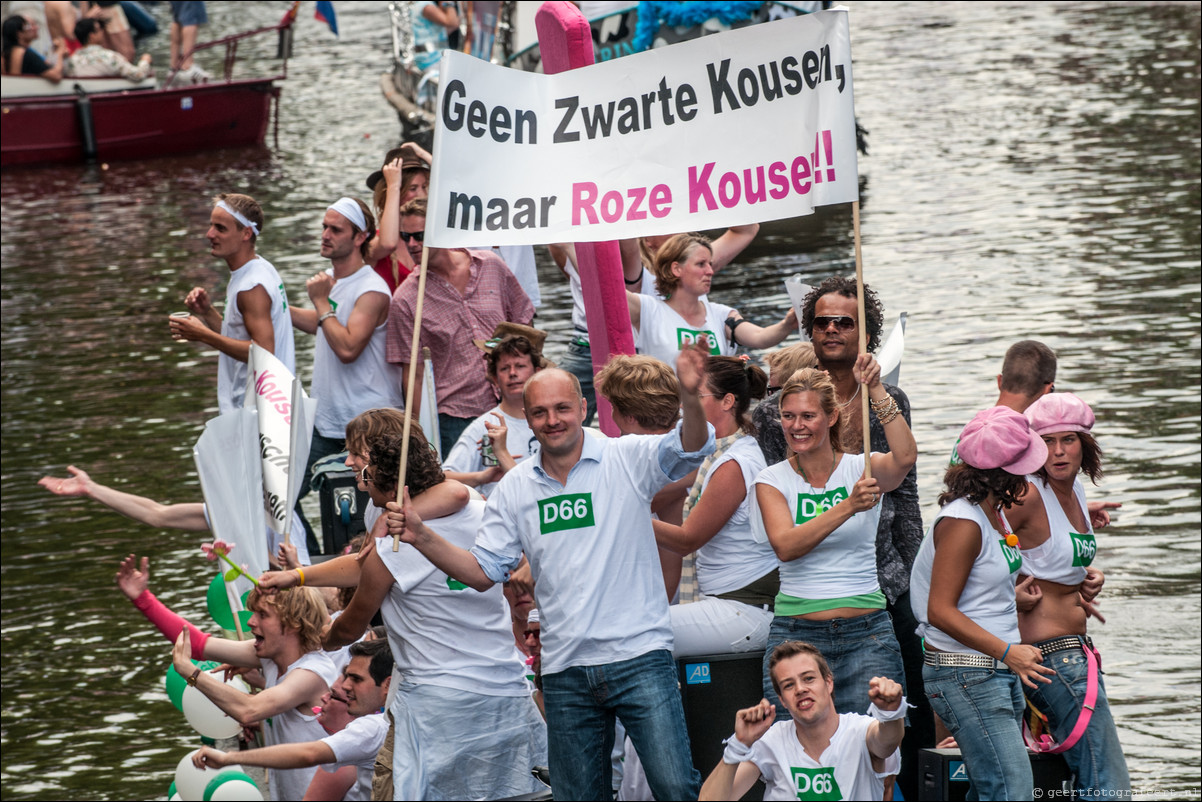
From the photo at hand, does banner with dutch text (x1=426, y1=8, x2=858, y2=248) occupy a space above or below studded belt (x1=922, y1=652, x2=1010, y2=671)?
above

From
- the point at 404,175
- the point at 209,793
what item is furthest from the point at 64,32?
the point at 209,793

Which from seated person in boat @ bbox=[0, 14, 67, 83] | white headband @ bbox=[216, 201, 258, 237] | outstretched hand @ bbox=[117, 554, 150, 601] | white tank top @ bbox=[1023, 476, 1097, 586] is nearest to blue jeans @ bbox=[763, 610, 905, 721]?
white tank top @ bbox=[1023, 476, 1097, 586]

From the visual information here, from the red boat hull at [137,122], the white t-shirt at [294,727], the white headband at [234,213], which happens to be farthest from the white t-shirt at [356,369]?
the red boat hull at [137,122]

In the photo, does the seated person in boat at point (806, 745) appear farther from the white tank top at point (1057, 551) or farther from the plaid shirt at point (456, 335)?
the plaid shirt at point (456, 335)

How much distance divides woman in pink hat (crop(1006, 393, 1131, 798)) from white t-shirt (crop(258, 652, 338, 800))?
9.02ft

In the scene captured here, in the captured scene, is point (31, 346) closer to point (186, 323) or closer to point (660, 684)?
point (186, 323)

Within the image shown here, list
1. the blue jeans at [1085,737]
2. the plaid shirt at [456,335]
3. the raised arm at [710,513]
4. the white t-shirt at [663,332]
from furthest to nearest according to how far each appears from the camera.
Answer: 1. the plaid shirt at [456,335]
2. the white t-shirt at [663,332]
3. the raised arm at [710,513]
4. the blue jeans at [1085,737]

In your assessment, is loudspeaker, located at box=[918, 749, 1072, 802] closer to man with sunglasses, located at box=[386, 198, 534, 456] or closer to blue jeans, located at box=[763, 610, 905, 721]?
blue jeans, located at box=[763, 610, 905, 721]

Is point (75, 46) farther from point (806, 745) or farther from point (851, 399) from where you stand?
point (806, 745)

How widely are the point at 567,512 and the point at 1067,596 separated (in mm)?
1789

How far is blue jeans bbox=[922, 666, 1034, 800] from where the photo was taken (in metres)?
5.62

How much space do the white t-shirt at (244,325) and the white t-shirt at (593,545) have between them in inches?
116

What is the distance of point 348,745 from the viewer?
6.68 metres

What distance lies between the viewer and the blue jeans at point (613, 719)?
5.71 meters
